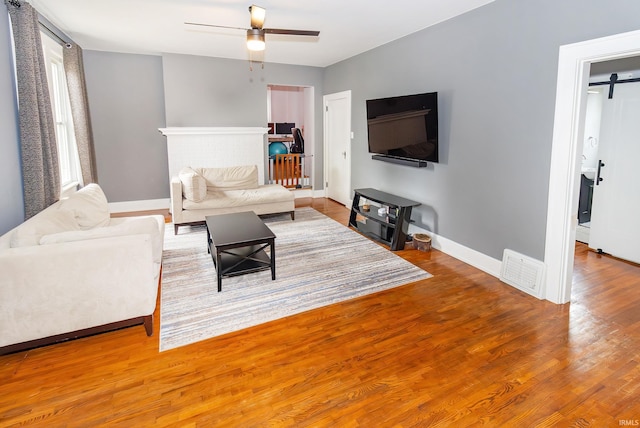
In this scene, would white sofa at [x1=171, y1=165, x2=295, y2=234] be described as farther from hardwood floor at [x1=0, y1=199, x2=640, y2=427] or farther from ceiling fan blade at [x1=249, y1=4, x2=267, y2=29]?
hardwood floor at [x1=0, y1=199, x2=640, y2=427]

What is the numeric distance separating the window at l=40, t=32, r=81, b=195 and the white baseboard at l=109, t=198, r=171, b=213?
1.26 m

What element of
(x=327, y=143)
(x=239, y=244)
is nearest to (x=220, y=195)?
(x=239, y=244)

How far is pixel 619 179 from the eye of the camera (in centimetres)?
391

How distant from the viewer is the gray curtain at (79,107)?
4.46 m

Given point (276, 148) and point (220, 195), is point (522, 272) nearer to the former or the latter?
point (220, 195)

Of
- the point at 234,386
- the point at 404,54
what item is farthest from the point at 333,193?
the point at 234,386

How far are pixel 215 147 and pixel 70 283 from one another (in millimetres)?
4264

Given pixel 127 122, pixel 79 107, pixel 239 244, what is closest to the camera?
pixel 239 244

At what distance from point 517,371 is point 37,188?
13.0 ft

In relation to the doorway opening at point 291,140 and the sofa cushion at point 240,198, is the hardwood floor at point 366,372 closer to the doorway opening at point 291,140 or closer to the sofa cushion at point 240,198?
the sofa cushion at point 240,198

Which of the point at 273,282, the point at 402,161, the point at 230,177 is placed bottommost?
the point at 273,282

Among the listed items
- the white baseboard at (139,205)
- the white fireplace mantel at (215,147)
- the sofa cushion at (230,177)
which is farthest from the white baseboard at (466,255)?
the white baseboard at (139,205)

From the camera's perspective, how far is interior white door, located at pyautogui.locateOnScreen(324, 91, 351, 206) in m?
6.26

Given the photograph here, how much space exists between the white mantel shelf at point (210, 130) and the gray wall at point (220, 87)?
0.66ft
